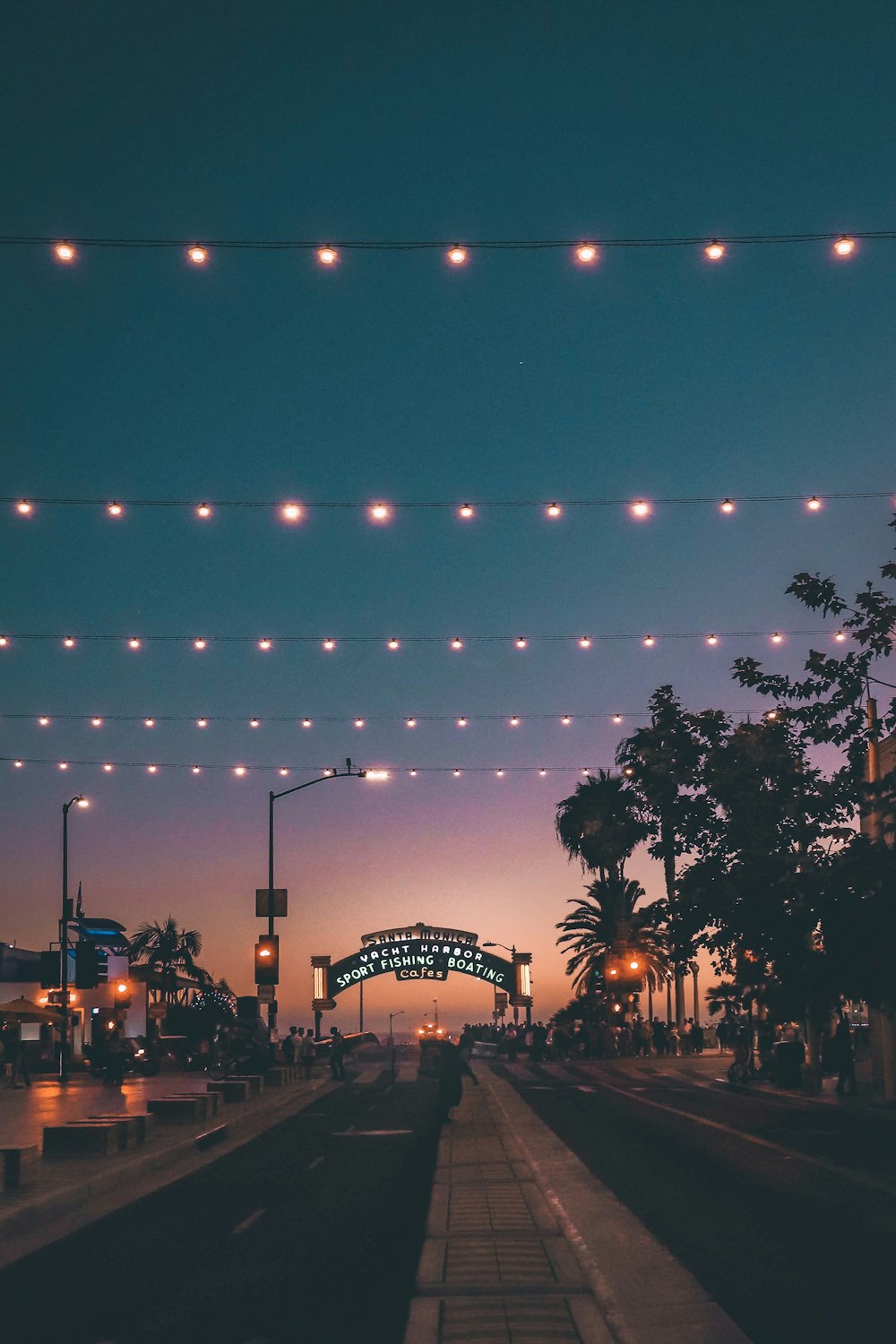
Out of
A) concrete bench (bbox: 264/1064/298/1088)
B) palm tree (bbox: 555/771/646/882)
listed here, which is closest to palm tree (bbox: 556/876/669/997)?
palm tree (bbox: 555/771/646/882)

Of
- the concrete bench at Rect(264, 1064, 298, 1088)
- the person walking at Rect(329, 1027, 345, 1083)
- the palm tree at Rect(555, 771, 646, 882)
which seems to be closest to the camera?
the concrete bench at Rect(264, 1064, 298, 1088)

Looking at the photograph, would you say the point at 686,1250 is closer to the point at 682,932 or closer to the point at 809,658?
the point at 809,658

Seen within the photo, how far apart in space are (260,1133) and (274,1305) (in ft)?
51.7

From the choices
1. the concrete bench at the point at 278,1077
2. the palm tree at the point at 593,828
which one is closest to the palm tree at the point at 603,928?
the palm tree at the point at 593,828

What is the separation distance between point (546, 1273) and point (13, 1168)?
699 cm

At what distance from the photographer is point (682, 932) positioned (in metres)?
35.7

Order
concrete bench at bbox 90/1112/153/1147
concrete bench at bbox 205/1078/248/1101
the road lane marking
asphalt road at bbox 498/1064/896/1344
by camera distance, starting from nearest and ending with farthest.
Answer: asphalt road at bbox 498/1064/896/1344 < the road lane marking < concrete bench at bbox 90/1112/153/1147 < concrete bench at bbox 205/1078/248/1101

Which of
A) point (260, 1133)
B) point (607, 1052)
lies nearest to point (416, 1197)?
point (260, 1133)

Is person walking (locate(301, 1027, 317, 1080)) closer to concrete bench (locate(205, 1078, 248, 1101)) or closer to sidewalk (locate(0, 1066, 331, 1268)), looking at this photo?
sidewalk (locate(0, 1066, 331, 1268))

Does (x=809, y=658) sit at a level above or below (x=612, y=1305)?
above

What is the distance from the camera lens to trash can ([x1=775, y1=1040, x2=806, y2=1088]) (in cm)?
3653

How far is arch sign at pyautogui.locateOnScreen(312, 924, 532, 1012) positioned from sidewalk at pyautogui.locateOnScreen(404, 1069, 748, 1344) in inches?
2967

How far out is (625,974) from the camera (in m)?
33.8

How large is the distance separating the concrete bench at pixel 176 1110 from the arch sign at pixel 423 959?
67.6 metres
